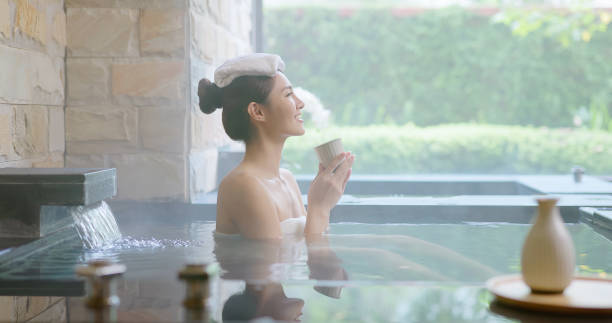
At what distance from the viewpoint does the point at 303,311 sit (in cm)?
158

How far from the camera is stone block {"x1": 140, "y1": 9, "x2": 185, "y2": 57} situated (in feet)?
12.1

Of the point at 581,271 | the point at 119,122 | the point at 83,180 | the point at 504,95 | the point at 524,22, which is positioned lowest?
the point at 581,271

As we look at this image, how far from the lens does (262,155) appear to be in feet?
9.07

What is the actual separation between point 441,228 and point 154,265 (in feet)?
5.20

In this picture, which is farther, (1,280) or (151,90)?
(151,90)

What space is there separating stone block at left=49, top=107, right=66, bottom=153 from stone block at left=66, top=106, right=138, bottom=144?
0.14ft

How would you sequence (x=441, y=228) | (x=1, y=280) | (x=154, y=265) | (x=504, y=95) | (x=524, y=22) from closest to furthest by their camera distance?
(x=1, y=280) < (x=154, y=265) < (x=441, y=228) < (x=524, y=22) < (x=504, y=95)

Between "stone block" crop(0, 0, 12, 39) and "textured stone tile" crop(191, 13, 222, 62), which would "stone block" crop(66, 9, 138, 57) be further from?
"stone block" crop(0, 0, 12, 39)

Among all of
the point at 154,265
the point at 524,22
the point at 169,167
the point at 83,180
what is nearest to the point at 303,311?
the point at 154,265

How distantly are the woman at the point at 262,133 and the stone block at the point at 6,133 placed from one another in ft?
2.74

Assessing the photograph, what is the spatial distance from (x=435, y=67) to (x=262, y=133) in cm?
1080

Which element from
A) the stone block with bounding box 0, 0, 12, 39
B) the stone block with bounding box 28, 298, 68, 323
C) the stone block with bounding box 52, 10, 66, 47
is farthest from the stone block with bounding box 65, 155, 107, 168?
the stone block with bounding box 28, 298, 68, 323

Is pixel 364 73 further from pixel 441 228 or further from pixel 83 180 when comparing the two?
pixel 83 180

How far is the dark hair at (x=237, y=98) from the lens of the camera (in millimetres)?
2715
